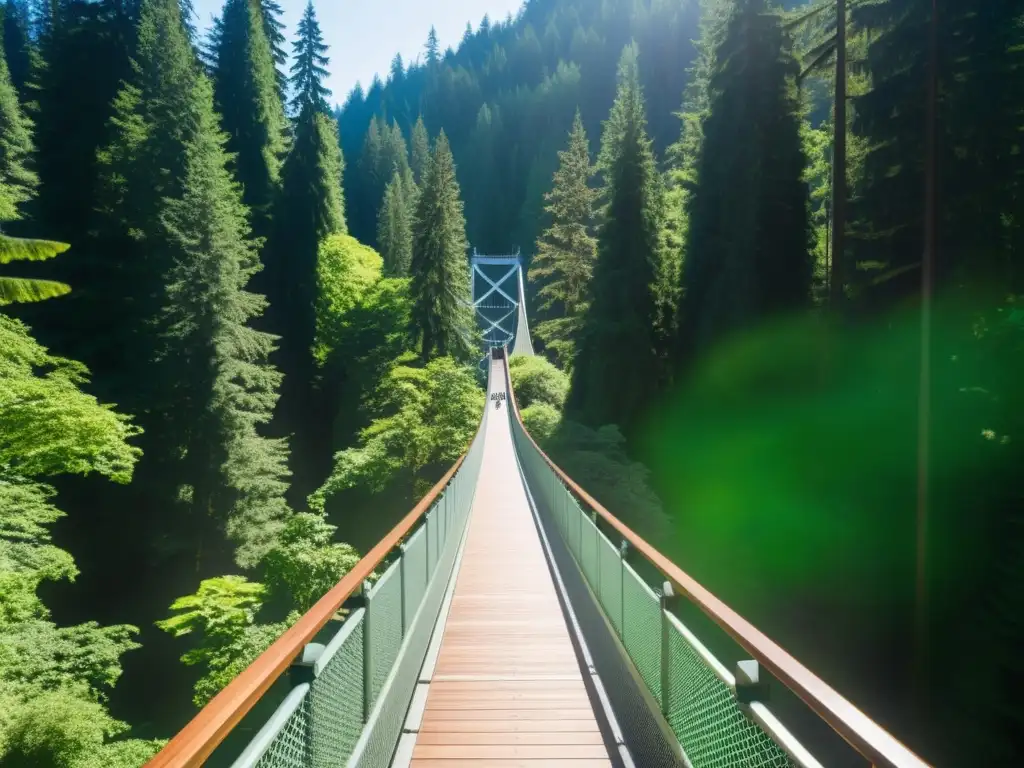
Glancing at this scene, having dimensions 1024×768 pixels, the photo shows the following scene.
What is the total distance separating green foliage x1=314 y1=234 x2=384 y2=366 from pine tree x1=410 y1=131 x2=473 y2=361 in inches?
180

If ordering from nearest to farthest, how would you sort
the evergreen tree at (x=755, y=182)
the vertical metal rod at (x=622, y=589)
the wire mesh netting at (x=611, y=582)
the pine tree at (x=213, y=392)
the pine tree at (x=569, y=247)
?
the vertical metal rod at (x=622, y=589), the wire mesh netting at (x=611, y=582), the evergreen tree at (x=755, y=182), the pine tree at (x=213, y=392), the pine tree at (x=569, y=247)

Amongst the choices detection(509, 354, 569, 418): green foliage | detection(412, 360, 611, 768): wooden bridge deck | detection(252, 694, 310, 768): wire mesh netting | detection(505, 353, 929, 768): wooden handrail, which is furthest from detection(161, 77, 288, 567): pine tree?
detection(505, 353, 929, 768): wooden handrail

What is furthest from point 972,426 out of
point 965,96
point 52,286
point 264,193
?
point 264,193

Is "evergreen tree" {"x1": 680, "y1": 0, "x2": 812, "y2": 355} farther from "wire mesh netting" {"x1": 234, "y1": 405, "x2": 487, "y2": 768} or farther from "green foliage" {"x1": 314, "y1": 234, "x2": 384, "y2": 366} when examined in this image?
"green foliage" {"x1": 314, "y1": 234, "x2": 384, "y2": 366}

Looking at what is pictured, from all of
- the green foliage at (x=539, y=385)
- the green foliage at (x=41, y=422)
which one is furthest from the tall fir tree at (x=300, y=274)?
the green foliage at (x=41, y=422)

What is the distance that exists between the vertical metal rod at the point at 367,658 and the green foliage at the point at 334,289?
31.1 metres

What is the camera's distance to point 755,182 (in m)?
18.4

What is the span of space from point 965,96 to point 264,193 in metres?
28.8

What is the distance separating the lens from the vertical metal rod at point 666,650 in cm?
328

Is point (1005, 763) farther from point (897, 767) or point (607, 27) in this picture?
point (607, 27)

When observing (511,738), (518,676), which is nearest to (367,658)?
(511,738)

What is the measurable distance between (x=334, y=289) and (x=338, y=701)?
107ft

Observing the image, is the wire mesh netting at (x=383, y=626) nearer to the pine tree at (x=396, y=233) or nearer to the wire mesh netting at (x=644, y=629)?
the wire mesh netting at (x=644, y=629)

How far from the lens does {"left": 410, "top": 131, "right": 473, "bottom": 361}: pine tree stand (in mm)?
29750
